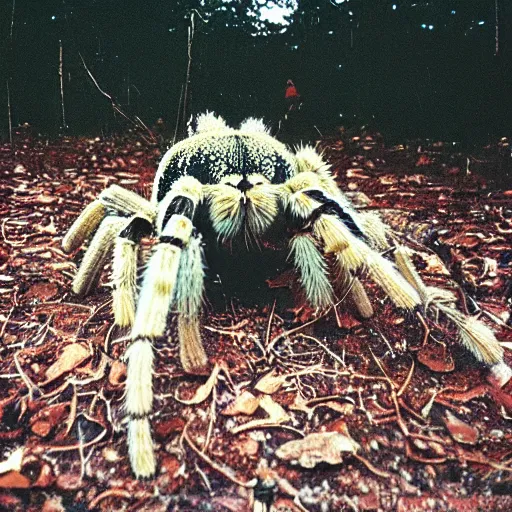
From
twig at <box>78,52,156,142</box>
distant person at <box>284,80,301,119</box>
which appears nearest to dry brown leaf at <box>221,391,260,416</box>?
distant person at <box>284,80,301,119</box>

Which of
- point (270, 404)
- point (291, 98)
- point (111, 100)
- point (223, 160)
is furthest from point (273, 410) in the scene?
point (111, 100)

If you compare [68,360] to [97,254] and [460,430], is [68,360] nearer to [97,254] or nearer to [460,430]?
[97,254]

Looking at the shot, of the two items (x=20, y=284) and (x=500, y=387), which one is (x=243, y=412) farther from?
(x=20, y=284)

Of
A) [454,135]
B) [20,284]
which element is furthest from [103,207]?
[454,135]

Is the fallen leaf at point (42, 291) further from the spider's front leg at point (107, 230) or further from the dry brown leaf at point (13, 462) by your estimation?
the dry brown leaf at point (13, 462)

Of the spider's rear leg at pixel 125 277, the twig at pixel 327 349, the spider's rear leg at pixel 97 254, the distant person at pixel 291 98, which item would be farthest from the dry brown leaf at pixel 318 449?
the distant person at pixel 291 98

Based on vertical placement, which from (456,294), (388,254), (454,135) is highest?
(454,135)
